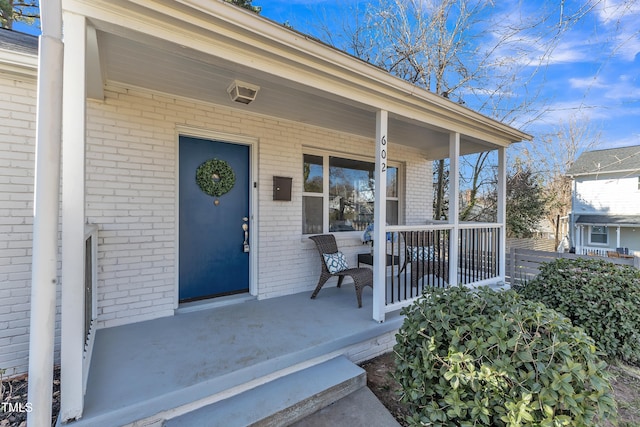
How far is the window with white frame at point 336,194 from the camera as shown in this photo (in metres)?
4.15

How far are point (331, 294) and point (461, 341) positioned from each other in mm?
2332

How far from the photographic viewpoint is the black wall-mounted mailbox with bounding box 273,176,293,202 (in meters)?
3.68

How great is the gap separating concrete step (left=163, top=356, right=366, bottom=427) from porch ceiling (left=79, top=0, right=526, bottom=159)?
234 centimetres

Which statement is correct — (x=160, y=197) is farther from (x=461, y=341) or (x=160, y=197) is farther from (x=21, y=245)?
(x=461, y=341)

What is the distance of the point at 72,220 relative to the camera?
1559 mm

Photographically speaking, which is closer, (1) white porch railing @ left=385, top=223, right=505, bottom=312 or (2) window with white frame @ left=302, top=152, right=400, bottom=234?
(1) white porch railing @ left=385, top=223, right=505, bottom=312

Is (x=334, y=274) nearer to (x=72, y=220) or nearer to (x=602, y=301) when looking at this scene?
(x=72, y=220)

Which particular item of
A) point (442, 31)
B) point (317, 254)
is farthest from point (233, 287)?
point (442, 31)

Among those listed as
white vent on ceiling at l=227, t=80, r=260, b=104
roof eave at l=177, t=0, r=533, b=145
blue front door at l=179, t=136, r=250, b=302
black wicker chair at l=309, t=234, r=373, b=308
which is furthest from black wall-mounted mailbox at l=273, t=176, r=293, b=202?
roof eave at l=177, t=0, r=533, b=145

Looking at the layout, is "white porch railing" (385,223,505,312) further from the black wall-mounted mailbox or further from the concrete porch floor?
the black wall-mounted mailbox

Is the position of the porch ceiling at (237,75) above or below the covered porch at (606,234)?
above

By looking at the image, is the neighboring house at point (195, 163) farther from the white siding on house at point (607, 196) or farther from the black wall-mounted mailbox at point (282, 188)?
the white siding on house at point (607, 196)

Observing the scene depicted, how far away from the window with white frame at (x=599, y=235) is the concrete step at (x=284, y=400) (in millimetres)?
16974

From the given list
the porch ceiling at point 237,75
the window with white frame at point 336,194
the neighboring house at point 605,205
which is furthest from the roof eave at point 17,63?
the neighboring house at point 605,205
